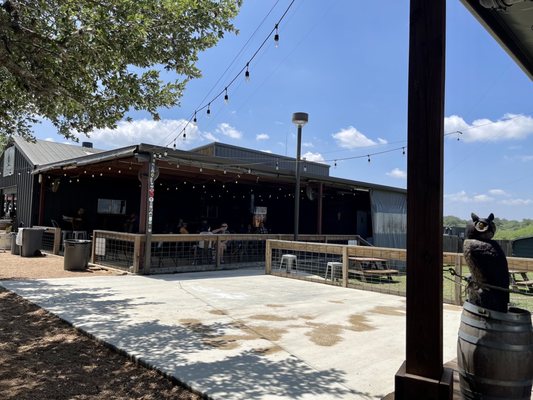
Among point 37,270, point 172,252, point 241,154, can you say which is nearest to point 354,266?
point 172,252

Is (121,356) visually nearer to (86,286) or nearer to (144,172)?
(86,286)

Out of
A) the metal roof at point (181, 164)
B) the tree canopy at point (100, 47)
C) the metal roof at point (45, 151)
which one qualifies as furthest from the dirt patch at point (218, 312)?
the metal roof at point (45, 151)

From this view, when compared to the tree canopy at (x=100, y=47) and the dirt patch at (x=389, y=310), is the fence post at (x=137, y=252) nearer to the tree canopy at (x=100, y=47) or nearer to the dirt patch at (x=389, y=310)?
the tree canopy at (x=100, y=47)

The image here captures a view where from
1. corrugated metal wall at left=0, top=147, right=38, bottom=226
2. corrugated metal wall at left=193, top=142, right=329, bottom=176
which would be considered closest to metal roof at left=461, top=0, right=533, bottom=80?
corrugated metal wall at left=193, top=142, right=329, bottom=176

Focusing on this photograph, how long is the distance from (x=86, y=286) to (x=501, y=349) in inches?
293

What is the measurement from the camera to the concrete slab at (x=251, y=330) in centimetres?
350

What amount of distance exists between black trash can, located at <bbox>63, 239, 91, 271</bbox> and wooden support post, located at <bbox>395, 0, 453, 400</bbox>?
9.55 metres

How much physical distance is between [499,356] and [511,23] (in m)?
2.95

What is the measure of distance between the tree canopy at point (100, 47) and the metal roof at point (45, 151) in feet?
38.8

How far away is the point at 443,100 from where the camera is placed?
2.47 metres

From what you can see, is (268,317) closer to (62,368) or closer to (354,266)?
(62,368)

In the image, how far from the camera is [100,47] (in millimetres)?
4781

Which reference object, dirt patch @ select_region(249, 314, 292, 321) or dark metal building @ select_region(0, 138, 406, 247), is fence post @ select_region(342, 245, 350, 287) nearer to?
dirt patch @ select_region(249, 314, 292, 321)

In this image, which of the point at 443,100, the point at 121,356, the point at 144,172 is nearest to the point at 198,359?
the point at 121,356
